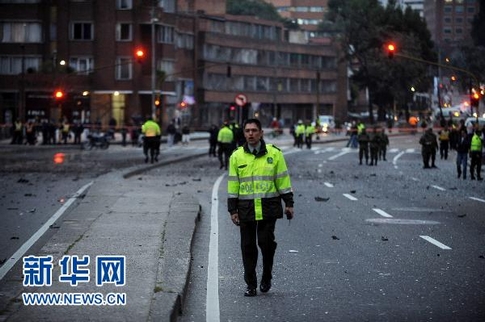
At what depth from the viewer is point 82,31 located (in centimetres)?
10062

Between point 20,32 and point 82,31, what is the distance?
5515 millimetres

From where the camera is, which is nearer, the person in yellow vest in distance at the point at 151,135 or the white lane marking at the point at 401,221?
the white lane marking at the point at 401,221

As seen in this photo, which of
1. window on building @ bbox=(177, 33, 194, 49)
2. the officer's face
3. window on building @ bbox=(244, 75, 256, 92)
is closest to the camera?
the officer's face

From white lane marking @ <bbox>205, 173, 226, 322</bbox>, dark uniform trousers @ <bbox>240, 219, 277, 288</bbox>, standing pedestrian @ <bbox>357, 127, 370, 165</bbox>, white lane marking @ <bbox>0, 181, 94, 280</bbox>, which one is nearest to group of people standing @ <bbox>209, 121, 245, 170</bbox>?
standing pedestrian @ <bbox>357, 127, 370, 165</bbox>

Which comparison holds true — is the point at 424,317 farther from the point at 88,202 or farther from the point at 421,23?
the point at 421,23

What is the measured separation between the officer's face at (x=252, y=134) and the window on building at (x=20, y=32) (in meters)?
91.3

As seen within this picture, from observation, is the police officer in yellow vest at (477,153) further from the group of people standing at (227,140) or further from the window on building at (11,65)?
the window on building at (11,65)

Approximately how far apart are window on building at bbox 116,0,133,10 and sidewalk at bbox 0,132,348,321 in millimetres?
75616

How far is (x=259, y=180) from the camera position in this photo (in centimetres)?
1259

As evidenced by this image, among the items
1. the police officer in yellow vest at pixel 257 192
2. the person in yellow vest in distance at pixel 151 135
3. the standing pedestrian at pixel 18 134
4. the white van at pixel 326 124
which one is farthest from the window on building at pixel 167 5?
the police officer in yellow vest at pixel 257 192

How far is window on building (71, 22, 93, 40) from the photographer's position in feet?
330

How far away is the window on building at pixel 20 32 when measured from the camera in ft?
332

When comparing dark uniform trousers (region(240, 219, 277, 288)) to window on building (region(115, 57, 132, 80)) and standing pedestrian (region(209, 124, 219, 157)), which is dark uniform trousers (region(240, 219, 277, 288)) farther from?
window on building (region(115, 57, 132, 80))

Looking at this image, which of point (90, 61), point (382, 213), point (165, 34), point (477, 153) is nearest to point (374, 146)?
point (477, 153)
